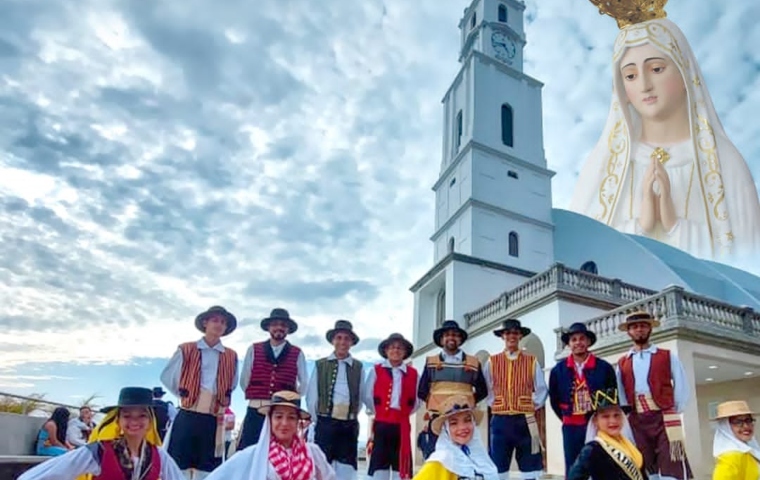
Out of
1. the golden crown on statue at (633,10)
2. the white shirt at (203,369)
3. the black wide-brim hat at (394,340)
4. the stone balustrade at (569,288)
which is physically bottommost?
the white shirt at (203,369)

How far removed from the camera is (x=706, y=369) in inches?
523

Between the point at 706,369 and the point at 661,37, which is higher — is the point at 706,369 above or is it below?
below

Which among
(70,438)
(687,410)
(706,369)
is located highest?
(706,369)

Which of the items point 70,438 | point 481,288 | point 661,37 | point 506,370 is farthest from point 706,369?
point 661,37

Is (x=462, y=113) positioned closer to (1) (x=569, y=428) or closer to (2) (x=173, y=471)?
(1) (x=569, y=428)

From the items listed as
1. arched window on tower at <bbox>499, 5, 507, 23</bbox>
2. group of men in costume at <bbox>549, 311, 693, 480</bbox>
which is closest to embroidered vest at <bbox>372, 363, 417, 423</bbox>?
group of men in costume at <bbox>549, 311, 693, 480</bbox>

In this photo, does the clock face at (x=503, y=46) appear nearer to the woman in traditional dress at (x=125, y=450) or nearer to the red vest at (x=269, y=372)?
the red vest at (x=269, y=372)

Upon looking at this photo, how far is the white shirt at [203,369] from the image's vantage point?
4926 mm

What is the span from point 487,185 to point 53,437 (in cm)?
1756

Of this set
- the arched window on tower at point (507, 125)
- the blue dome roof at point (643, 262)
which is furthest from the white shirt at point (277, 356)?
the arched window on tower at point (507, 125)

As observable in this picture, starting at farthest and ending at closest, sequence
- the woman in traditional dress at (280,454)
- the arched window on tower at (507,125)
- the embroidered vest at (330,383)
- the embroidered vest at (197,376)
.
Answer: the arched window on tower at (507,125) → the embroidered vest at (330,383) → the embroidered vest at (197,376) → the woman in traditional dress at (280,454)

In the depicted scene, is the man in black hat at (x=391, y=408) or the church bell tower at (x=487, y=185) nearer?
the man in black hat at (x=391, y=408)

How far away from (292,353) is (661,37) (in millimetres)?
25072

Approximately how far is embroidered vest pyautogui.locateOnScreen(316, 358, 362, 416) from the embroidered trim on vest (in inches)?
101
